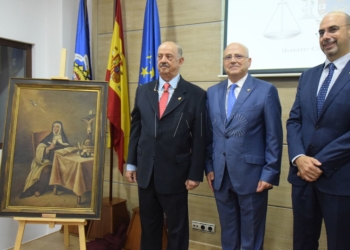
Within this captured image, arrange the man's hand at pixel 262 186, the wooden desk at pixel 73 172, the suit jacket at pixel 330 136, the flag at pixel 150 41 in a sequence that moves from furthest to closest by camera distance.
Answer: the flag at pixel 150 41 < the wooden desk at pixel 73 172 < the man's hand at pixel 262 186 < the suit jacket at pixel 330 136

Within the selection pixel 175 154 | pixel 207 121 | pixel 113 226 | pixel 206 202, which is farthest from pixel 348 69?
pixel 113 226

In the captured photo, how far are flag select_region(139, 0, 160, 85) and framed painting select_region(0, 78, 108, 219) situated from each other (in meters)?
0.64

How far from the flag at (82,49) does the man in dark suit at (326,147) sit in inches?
75.6

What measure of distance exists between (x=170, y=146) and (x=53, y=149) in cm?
78

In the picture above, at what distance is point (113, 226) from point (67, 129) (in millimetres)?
1143

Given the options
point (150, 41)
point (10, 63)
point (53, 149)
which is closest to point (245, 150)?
point (53, 149)

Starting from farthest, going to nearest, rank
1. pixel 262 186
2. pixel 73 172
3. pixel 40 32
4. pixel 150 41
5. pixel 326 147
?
pixel 40 32 < pixel 150 41 < pixel 73 172 < pixel 262 186 < pixel 326 147

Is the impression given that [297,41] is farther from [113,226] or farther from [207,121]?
[113,226]

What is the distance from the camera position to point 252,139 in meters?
1.81

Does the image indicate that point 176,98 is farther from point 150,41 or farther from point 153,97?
point 150,41

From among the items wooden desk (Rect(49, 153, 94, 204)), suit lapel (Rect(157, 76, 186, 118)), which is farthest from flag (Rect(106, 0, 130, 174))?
suit lapel (Rect(157, 76, 186, 118))

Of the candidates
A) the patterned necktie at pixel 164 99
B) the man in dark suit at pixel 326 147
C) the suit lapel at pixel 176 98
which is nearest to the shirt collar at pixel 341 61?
the man in dark suit at pixel 326 147

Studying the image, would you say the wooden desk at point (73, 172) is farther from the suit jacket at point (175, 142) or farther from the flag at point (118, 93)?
the flag at point (118, 93)

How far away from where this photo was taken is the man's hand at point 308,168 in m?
1.56
